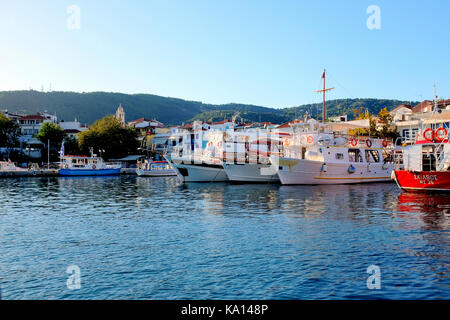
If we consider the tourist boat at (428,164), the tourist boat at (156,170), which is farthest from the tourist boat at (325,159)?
the tourist boat at (156,170)

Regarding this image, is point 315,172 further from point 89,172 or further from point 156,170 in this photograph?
point 89,172

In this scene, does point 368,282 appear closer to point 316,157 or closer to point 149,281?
point 149,281

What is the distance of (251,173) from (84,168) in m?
35.5

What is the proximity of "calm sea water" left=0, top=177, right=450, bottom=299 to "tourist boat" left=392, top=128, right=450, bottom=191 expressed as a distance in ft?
20.2

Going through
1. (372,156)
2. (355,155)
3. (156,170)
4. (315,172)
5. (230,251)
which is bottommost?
(230,251)

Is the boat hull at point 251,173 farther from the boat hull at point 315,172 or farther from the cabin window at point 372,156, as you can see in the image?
the cabin window at point 372,156

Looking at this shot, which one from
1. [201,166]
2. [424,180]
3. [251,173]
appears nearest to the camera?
[424,180]

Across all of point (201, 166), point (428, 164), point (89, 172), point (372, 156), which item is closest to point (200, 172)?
point (201, 166)

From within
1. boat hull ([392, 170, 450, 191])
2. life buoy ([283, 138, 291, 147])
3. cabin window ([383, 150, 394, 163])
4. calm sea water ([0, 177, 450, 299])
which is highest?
life buoy ([283, 138, 291, 147])

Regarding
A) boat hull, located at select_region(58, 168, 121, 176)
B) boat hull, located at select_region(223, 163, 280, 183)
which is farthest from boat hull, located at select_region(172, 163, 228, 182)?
boat hull, located at select_region(58, 168, 121, 176)

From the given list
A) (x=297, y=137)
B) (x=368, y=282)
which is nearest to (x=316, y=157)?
(x=297, y=137)

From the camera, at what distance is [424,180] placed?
29.1 metres

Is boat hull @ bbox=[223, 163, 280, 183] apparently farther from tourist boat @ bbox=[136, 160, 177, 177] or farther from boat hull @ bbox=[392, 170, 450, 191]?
tourist boat @ bbox=[136, 160, 177, 177]

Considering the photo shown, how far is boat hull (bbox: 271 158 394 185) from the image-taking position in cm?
3756
